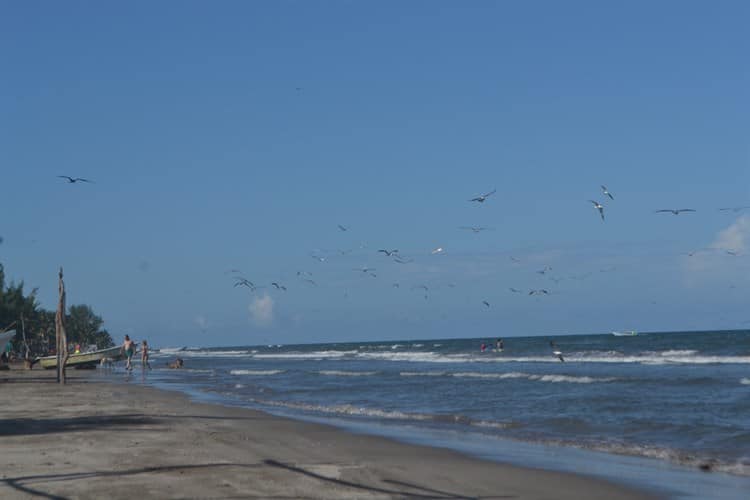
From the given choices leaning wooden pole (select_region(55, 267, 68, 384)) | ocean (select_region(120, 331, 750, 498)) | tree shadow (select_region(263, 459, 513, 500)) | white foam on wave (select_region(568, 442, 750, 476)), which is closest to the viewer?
tree shadow (select_region(263, 459, 513, 500))

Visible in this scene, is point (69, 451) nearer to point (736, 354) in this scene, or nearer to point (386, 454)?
point (386, 454)

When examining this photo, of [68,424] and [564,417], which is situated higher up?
[68,424]

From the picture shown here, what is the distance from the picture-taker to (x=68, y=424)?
50.1 ft

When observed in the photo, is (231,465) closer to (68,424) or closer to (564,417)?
(68,424)

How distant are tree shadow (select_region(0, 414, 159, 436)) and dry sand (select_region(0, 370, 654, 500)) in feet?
0.06

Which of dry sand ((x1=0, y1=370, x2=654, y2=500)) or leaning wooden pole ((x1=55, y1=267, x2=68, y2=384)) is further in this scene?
leaning wooden pole ((x1=55, y1=267, x2=68, y2=384))

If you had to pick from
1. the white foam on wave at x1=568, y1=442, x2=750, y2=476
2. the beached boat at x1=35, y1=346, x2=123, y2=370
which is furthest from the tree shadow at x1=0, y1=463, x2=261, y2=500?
the beached boat at x1=35, y1=346, x2=123, y2=370

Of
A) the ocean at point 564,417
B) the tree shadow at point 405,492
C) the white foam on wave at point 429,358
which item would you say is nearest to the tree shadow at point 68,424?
the ocean at point 564,417

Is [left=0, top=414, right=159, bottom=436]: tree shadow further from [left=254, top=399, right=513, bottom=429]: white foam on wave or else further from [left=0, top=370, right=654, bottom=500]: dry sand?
[left=254, top=399, right=513, bottom=429]: white foam on wave

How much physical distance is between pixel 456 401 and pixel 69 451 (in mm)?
14231

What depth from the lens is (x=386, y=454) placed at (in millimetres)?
13430

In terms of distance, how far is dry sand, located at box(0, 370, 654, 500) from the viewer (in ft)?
30.1

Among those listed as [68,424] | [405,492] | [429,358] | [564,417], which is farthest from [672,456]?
[429,358]

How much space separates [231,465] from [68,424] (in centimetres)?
568
